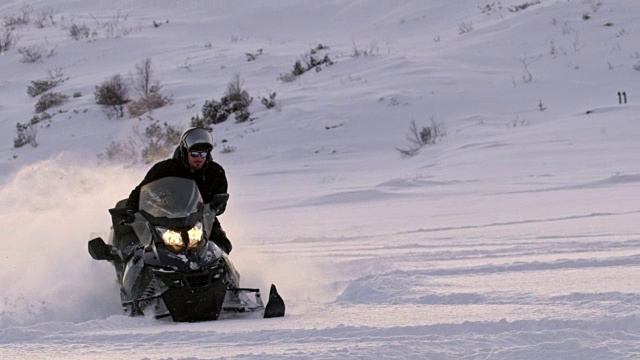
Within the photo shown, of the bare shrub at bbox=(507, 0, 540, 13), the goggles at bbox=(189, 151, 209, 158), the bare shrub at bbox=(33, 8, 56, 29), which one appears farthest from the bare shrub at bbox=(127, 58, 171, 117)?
the goggles at bbox=(189, 151, 209, 158)

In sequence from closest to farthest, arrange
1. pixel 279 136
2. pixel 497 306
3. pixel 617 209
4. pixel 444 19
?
pixel 497 306, pixel 617 209, pixel 279 136, pixel 444 19

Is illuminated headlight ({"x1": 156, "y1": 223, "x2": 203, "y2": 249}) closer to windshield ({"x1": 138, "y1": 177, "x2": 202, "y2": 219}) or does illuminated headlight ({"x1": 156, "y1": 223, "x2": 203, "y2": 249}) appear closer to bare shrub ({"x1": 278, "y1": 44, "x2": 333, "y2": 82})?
windshield ({"x1": 138, "y1": 177, "x2": 202, "y2": 219})

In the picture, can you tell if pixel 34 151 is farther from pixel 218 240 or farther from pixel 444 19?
pixel 218 240

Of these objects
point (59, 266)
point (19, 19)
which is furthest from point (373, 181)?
point (19, 19)

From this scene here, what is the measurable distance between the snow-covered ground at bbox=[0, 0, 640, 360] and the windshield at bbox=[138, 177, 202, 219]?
0.70 metres

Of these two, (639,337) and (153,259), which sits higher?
(153,259)

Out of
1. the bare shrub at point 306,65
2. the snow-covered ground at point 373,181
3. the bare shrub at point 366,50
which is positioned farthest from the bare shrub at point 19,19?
the bare shrub at point 366,50

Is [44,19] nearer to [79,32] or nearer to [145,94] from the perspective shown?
[79,32]

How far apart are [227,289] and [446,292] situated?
1347 mm

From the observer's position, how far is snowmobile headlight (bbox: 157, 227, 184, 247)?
609 centimetres

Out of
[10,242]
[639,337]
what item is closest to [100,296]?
[10,242]

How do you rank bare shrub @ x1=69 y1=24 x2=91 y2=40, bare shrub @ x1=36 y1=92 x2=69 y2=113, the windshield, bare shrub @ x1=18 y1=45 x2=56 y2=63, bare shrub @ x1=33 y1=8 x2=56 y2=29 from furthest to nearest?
bare shrub @ x1=33 y1=8 x2=56 y2=29 < bare shrub @ x1=69 y1=24 x2=91 y2=40 < bare shrub @ x1=18 y1=45 x2=56 y2=63 < bare shrub @ x1=36 y1=92 x2=69 y2=113 < the windshield

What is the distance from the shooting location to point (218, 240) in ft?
23.1

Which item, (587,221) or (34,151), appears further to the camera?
(34,151)
